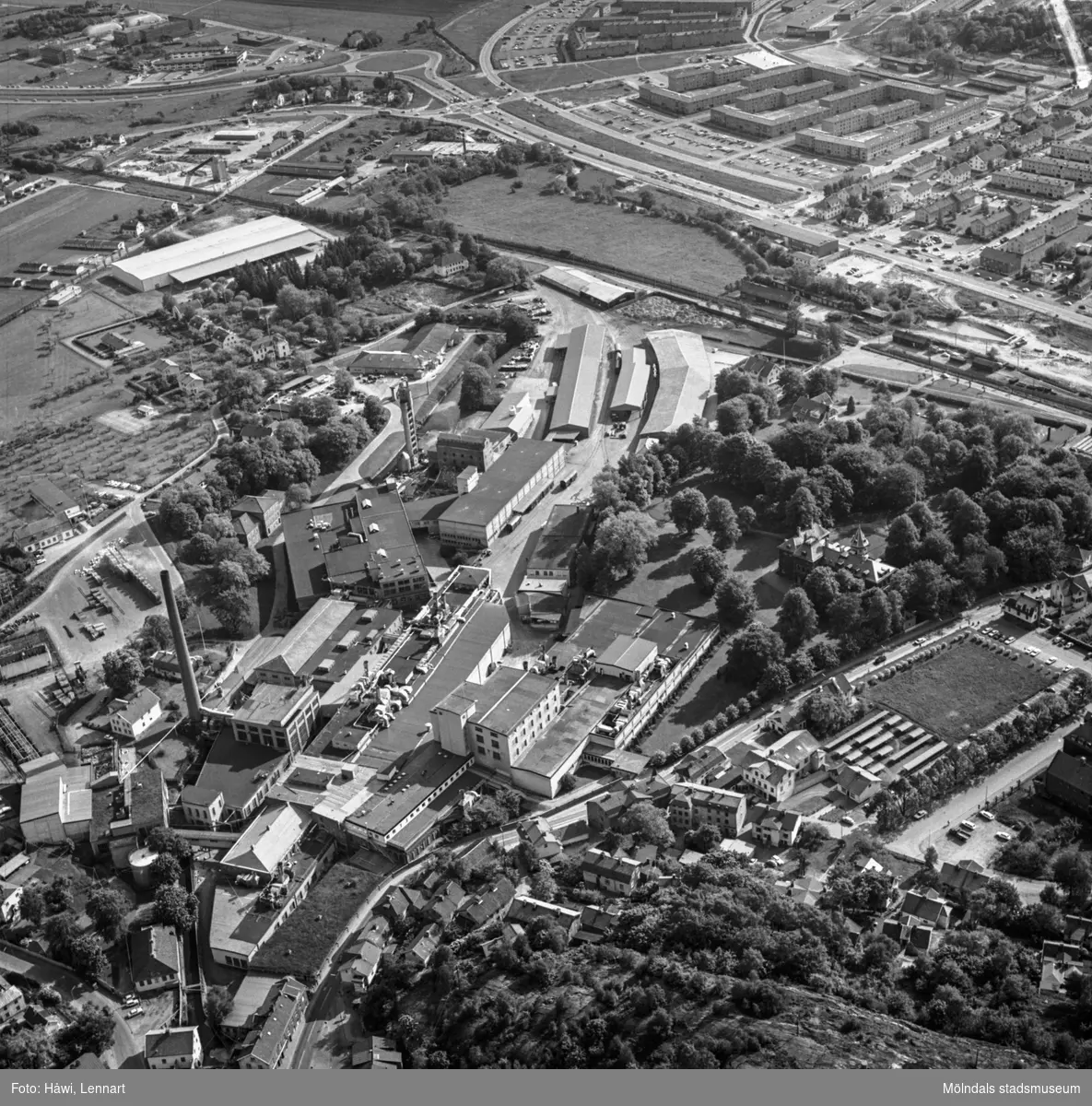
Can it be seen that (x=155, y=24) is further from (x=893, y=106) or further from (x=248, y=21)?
(x=893, y=106)

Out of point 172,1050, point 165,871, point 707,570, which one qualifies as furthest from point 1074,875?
point 165,871

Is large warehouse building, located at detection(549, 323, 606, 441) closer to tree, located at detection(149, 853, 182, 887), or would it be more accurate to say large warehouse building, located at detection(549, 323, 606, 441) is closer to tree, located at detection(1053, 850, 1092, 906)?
tree, located at detection(149, 853, 182, 887)

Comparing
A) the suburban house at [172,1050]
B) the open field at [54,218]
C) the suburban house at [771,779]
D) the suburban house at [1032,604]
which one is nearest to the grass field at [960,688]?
the suburban house at [1032,604]

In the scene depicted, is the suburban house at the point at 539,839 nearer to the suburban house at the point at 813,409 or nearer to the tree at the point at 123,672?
the tree at the point at 123,672

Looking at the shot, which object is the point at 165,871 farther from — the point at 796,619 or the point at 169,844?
the point at 796,619

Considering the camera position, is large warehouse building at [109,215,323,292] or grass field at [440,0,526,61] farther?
grass field at [440,0,526,61]

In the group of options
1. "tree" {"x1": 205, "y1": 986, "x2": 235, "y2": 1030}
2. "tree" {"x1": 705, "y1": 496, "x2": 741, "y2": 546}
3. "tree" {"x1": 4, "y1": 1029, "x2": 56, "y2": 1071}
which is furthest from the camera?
"tree" {"x1": 705, "y1": 496, "x2": 741, "y2": 546}

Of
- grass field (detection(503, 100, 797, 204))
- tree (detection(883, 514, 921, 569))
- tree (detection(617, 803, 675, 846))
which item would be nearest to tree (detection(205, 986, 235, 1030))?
tree (detection(617, 803, 675, 846))
